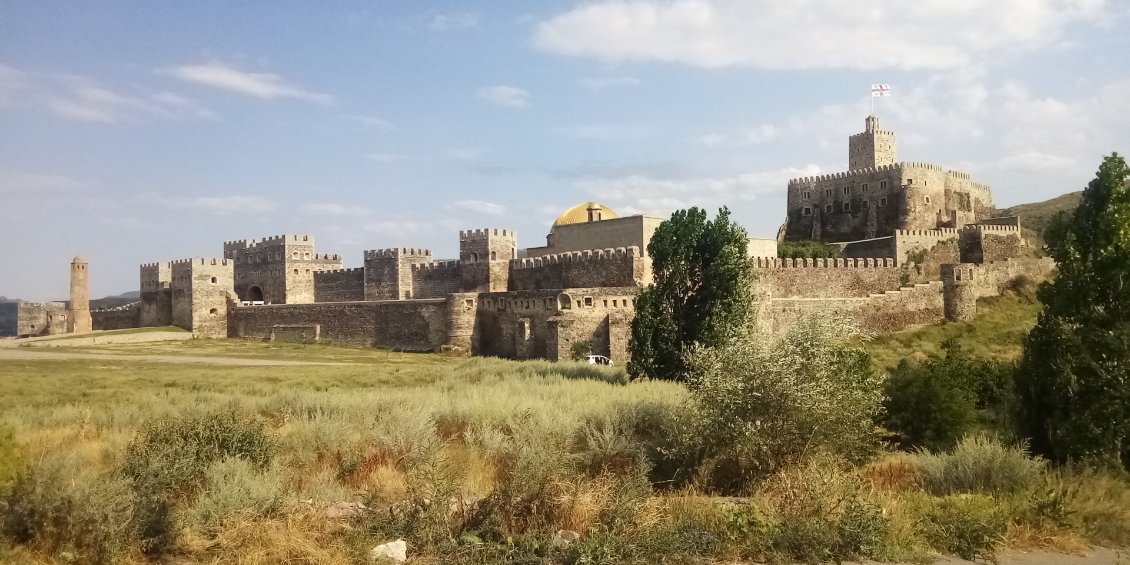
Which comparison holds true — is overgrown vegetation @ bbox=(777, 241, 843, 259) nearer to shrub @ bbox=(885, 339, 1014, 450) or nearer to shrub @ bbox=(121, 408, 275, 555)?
shrub @ bbox=(885, 339, 1014, 450)

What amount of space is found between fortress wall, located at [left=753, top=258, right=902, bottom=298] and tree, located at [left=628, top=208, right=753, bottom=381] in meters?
13.1

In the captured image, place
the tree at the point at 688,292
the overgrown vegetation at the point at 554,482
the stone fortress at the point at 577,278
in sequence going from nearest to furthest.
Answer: the overgrown vegetation at the point at 554,482
the tree at the point at 688,292
the stone fortress at the point at 577,278

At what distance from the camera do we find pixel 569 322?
31.9 m

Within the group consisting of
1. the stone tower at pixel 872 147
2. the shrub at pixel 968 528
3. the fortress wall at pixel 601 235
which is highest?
the stone tower at pixel 872 147

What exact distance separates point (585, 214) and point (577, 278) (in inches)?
325

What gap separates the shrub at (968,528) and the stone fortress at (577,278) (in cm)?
1870

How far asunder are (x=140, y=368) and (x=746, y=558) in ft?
89.0

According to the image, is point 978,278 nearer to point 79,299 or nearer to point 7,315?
point 79,299

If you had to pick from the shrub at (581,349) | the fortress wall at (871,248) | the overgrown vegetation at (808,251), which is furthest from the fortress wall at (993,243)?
the shrub at (581,349)

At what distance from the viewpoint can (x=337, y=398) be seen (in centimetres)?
1744

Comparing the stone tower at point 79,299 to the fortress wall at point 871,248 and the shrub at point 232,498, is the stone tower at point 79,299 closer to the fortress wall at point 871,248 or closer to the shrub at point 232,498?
the fortress wall at point 871,248

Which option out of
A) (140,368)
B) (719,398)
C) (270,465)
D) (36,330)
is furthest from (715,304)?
(36,330)

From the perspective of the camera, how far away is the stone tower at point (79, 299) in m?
51.7

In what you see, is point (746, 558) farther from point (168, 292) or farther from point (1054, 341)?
point (168, 292)
